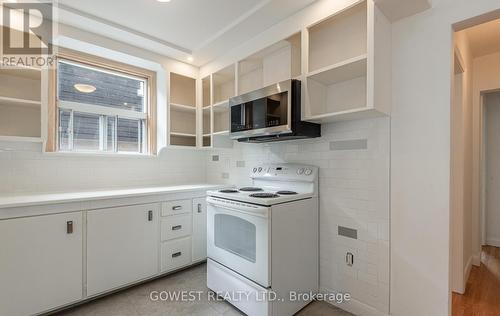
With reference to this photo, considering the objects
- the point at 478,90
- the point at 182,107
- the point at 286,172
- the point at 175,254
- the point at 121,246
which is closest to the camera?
the point at 121,246

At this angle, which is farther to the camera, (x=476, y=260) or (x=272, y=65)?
(x=476, y=260)

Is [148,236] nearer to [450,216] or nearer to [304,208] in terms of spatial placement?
[304,208]

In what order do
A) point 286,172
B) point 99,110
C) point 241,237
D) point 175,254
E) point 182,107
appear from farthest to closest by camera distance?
point 182,107
point 99,110
point 175,254
point 286,172
point 241,237

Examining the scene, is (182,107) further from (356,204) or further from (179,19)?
(356,204)

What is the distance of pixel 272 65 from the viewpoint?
2480 millimetres

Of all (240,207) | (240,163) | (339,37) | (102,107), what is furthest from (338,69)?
(102,107)

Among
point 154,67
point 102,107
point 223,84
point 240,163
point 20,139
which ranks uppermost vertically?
point 154,67

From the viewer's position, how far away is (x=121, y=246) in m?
2.27

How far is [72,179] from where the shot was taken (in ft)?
8.40

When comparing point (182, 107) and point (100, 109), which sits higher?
point (182, 107)

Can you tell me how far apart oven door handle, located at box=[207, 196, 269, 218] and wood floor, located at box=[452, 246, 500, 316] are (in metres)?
1.80

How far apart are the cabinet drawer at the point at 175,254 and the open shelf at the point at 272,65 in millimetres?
1787

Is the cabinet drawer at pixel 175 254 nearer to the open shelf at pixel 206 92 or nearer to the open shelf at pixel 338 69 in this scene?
the open shelf at pixel 206 92

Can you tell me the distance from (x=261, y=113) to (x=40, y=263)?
6.98ft
